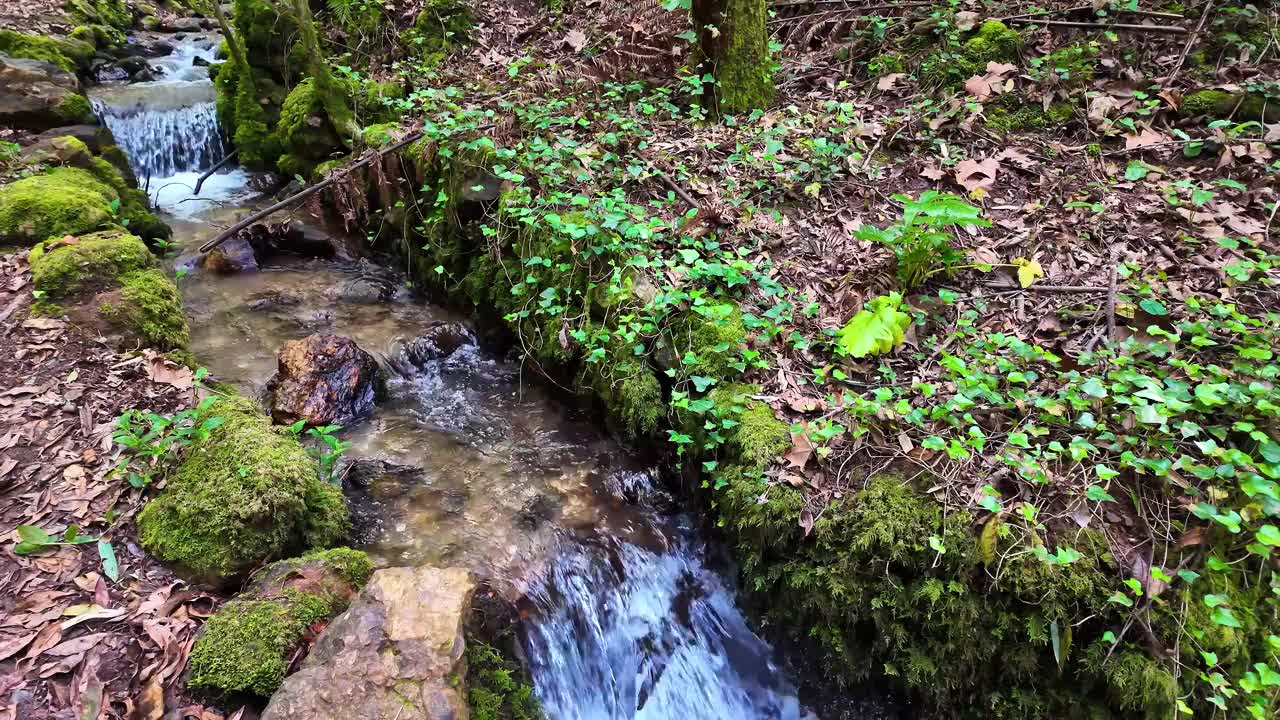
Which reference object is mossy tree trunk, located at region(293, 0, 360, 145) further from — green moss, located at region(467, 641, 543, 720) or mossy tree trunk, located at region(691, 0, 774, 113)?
green moss, located at region(467, 641, 543, 720)

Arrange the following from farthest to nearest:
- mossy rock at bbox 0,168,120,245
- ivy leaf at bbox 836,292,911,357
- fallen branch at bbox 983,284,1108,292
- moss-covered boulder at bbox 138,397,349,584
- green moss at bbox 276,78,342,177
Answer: green moss at bbox 276,78,342,177, mossy rock at bbox 0,168,120,245, fallen branch at bbox 983,284,1108,292, ivy leaf at bbox 836,292,911,357, moss-covered boulder at bbox 138,397,349,584

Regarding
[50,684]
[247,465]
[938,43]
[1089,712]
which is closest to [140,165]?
[247,465]

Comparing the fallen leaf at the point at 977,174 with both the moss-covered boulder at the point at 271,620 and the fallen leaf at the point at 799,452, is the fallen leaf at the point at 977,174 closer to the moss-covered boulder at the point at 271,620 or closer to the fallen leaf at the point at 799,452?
the fallen leaf at the point at 799,452

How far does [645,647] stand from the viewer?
360cm

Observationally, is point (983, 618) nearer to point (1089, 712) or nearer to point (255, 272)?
point (1089, 712)

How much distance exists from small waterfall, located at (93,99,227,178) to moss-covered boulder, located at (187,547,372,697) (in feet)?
26.0

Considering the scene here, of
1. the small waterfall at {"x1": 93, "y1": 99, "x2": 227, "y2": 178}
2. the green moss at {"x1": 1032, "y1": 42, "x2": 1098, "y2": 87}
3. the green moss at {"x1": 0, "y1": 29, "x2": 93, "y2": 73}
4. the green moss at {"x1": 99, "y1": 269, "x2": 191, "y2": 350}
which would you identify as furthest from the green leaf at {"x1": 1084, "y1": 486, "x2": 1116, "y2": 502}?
the green moss at {"x1": 0, "y1": 29, "x2": 93, "y2": 73}

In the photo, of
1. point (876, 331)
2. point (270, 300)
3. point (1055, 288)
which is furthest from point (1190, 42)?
point (270, 300)

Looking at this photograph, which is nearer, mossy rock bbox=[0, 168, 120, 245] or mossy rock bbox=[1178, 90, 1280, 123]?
mossy rock bbox=[1178, 90, 1280, 123]

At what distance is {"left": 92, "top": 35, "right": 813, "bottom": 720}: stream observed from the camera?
3490 millimetres

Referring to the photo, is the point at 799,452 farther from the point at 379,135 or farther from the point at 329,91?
the point at 329,91

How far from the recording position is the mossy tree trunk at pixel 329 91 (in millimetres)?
6727

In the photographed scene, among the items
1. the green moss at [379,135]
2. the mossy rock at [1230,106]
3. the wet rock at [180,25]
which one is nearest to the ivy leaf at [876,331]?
the mossy rock at [1230,106]

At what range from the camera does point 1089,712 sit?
2.84 meters
